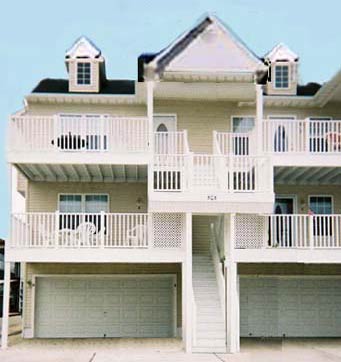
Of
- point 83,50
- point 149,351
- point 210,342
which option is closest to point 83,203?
point 83,50

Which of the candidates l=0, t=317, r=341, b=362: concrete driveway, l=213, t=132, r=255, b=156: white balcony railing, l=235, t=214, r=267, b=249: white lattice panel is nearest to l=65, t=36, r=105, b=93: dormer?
l=213, t=132, r=255, b=156: white balcony railing

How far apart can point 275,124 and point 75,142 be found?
20.6 ft

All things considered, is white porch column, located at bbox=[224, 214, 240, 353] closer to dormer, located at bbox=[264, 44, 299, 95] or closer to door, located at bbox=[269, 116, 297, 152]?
door, located at bbox=[269, 116, 297, 152]

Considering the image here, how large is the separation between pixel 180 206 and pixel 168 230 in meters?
0.96

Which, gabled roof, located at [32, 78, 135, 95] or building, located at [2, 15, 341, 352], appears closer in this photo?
building, located at [2, 15, 341, 352]

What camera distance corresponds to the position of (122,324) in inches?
877

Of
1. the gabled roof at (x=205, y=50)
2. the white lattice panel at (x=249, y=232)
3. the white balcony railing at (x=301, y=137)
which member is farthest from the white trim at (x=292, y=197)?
the gabled roof at (x=205, y=50)

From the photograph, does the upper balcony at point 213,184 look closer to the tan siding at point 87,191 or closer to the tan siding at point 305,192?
the tan siding at point 87,191

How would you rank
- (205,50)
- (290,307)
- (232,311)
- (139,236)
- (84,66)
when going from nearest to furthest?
(205,50)
(232,311)
(139,236)
(290,307)
(84,66)

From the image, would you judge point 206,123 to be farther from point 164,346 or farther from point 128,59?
point 128,59

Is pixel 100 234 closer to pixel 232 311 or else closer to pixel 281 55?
pixel 232 311

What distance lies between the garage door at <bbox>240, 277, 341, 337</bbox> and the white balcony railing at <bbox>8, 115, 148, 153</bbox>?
6.68 metres

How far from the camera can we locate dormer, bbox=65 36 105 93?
2288 centimetres

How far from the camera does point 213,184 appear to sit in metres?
18.8
